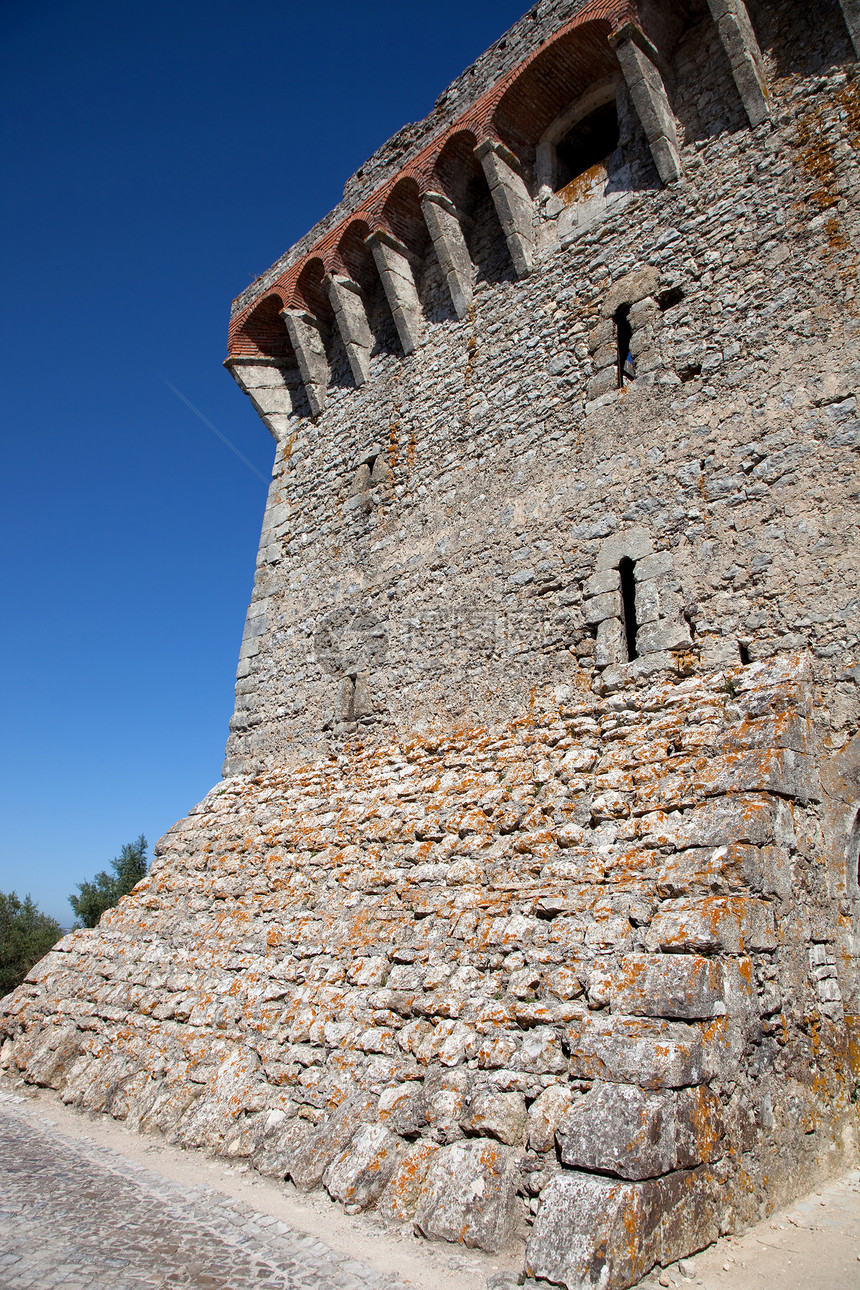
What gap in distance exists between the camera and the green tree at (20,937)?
18.9m

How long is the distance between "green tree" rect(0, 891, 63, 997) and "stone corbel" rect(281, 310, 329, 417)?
14473 millimetres

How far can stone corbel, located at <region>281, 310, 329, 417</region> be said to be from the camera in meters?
9.09

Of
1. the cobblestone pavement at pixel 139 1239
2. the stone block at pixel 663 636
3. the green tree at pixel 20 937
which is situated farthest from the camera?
the green tree at pixel 20 937

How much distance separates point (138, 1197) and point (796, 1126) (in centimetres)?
292

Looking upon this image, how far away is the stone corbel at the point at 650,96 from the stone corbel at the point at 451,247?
201 cm

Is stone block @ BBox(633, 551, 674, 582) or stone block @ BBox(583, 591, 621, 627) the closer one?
stone block @ BBox(633, 551, 674, 582)

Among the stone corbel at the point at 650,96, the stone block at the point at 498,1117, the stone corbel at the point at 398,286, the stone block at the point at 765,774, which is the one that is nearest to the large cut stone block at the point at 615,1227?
the stone block at the point at 498,1117

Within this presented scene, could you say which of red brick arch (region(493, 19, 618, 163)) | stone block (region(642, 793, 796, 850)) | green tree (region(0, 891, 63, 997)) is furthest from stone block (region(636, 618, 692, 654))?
green tree (region(0, 891, 63, 997))

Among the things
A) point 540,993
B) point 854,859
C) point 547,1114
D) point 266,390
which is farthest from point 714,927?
point 266,390

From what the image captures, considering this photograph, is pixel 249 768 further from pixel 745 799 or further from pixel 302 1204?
pixel 745 799

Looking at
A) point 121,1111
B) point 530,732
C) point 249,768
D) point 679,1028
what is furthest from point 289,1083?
point 249,768

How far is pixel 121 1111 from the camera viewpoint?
4.76 m

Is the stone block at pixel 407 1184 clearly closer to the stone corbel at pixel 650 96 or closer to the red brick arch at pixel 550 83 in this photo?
the stone corbel at pixel 650 96

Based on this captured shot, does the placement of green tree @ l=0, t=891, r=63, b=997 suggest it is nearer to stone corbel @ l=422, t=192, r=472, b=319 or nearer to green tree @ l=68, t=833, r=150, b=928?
green tree @ l=68, t=833, r=150, b=928
